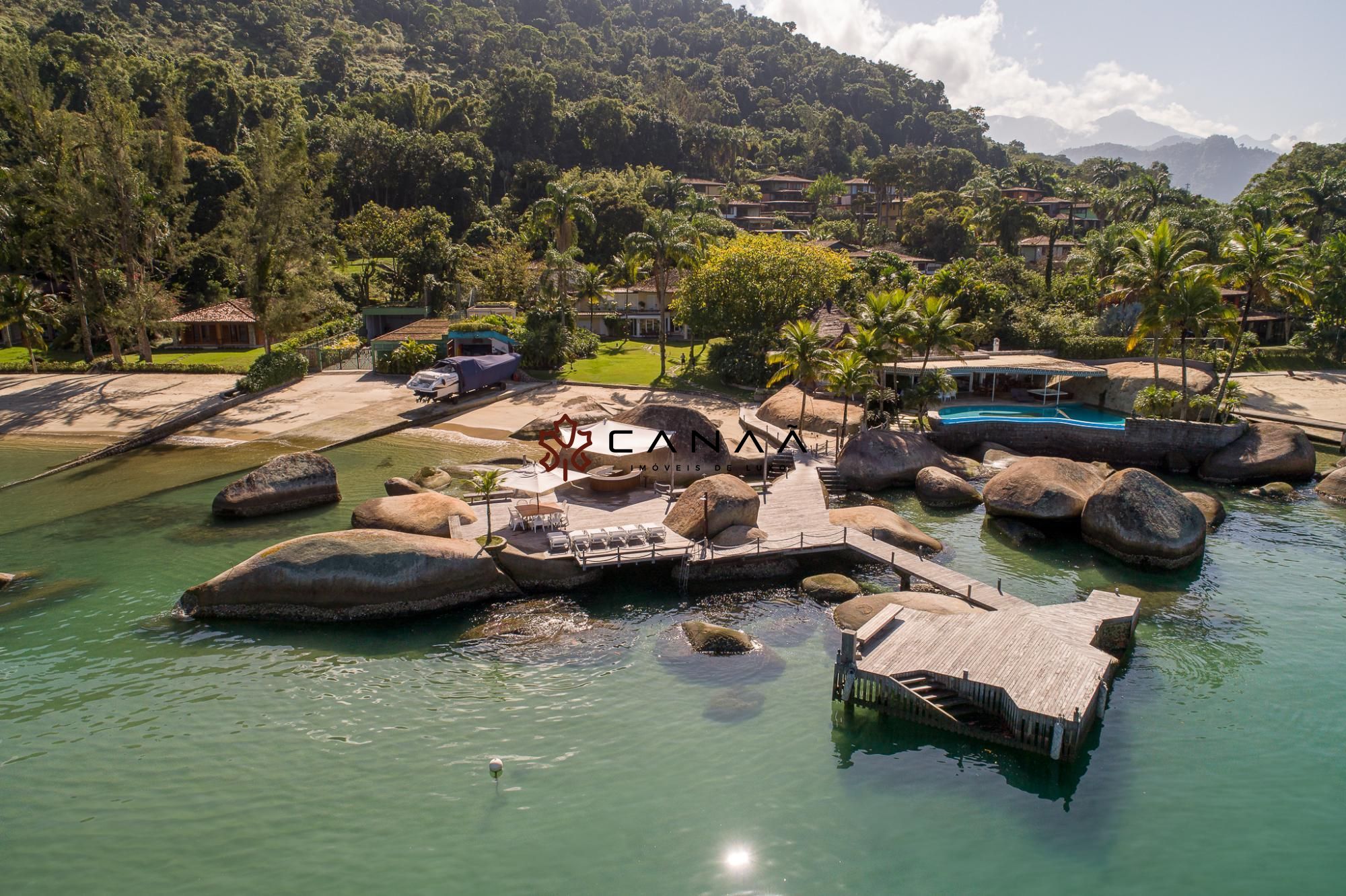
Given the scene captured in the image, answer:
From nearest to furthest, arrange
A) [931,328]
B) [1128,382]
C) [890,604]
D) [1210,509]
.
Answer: [890,604]
[1210,509]
[931,328]
[1128,382]

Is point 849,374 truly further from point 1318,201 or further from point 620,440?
point 1318,201

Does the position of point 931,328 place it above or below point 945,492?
above

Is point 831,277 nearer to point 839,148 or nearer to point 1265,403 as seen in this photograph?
point 1265,403

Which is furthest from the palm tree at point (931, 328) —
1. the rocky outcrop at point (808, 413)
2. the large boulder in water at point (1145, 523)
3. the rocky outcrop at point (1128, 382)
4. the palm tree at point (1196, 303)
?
the large boulder in water at point (1145, 523)

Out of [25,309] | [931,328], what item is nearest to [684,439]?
[931,328]

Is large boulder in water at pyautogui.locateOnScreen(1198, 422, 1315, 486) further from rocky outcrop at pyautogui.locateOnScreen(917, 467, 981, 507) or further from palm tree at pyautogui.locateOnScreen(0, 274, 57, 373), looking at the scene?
palm tree at pyautogui.locateOnScreen(0, 274, 57, 373)

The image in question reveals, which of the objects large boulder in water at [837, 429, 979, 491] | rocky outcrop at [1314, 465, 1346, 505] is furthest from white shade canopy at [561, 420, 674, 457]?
rocky outcrop at [1314, 465, 1346, 505]

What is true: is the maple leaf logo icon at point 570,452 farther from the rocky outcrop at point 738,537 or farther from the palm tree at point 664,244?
the palm tree at point 664,244

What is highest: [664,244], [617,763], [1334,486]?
[664,244]
